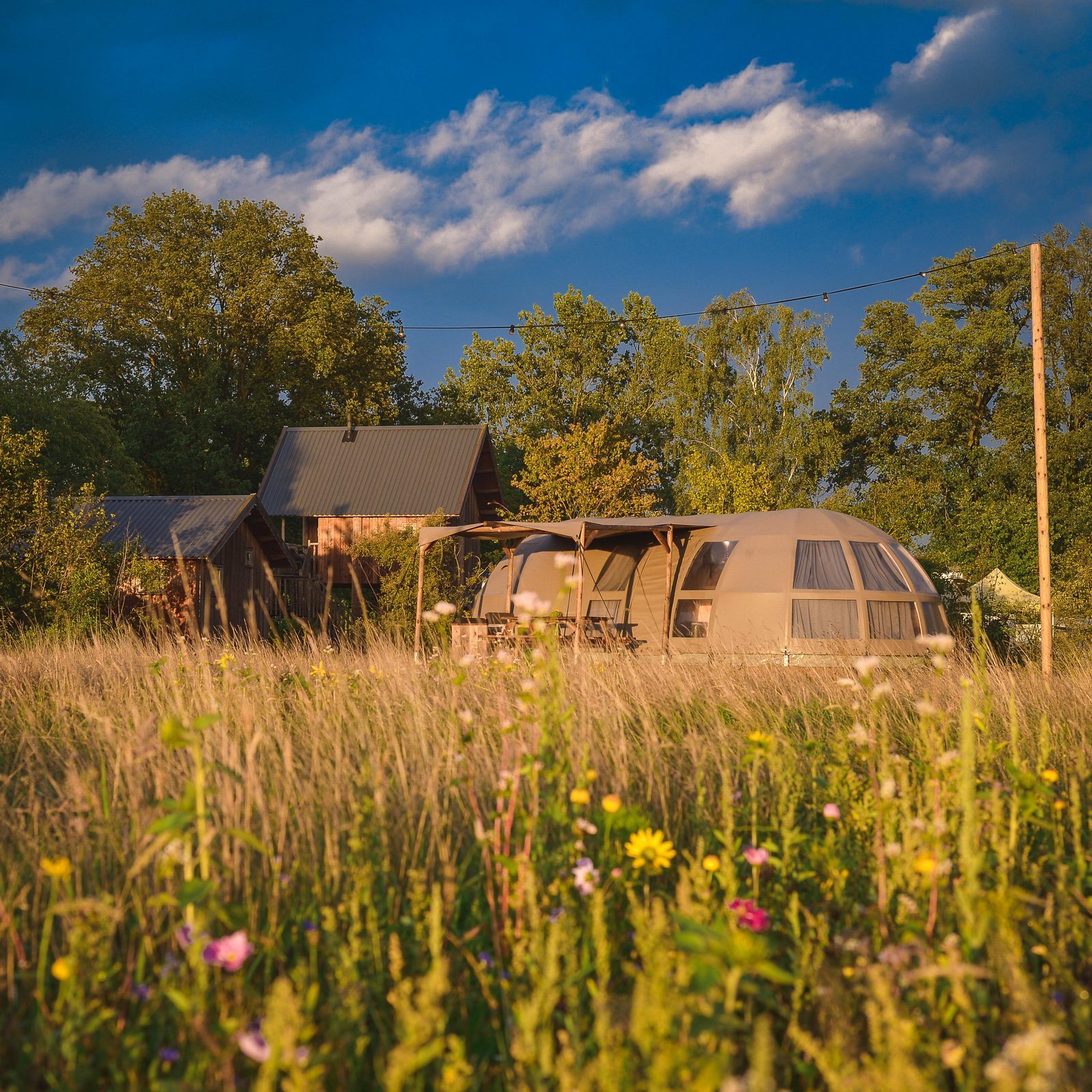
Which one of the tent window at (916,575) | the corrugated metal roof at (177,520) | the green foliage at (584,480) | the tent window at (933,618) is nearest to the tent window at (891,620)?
the tent window at (933,618)

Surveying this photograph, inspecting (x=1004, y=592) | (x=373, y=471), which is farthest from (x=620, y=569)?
(x=373, y=471)

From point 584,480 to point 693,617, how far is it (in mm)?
21044

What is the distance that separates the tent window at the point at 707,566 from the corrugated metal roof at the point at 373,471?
19.4 m

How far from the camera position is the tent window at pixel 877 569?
14789 millimetres

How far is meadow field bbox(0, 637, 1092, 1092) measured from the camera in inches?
81.5

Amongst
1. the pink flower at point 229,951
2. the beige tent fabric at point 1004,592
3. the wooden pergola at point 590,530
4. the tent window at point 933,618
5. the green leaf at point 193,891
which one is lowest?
the beige tent fabric at point 1004,592

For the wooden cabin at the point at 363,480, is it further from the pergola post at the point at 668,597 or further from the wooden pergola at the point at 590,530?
the pergola post at the point at 668,597

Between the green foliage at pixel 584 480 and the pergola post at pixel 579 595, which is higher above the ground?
the green foliage at pixel 584 480

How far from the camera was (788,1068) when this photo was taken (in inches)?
97.3

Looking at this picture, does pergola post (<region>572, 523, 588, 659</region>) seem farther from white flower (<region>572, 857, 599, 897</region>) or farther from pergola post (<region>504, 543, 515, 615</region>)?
white flower (<region>572, 857, 599, 897</region>)

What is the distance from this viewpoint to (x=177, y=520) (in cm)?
2805

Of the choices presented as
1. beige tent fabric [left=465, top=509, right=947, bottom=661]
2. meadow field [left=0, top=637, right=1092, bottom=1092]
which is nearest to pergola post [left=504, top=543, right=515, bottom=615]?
beige tent fabric [left=465, top=509, right=947, bottom=661]

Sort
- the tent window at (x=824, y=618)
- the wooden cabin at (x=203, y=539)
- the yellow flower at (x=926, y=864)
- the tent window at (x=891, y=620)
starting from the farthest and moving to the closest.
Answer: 1. the wooden cabin at (x=203, y=539)
2. the tent window at (x=891, y=620)
3. the tent window at (x=824, y=618)
4. the yellow flower at (x=926, y=864)

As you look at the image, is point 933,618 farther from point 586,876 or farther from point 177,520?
point 177,520
